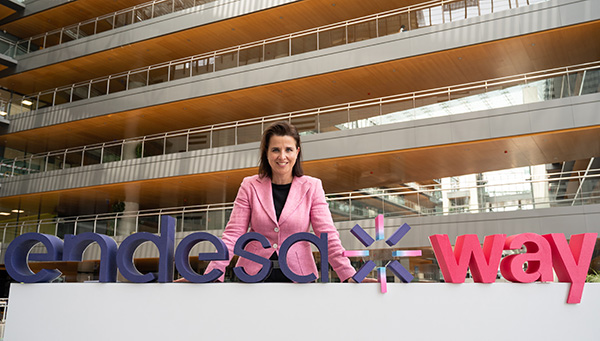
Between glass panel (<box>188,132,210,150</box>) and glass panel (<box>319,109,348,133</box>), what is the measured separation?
190 inches

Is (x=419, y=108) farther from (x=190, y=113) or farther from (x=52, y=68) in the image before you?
(x=52, y=68)

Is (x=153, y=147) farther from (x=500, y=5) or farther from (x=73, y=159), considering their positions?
(x=500, y=5)

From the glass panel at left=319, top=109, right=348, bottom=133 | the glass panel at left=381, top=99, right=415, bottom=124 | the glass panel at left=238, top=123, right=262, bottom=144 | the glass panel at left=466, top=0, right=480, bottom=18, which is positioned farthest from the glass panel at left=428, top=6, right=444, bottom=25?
the glass panel at left=238, top=123, right=262, bottom=144

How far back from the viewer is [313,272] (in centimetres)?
315

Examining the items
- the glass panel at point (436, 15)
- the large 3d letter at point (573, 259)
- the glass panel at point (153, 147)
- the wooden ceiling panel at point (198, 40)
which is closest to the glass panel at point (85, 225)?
the glass panel at point (153, 147)

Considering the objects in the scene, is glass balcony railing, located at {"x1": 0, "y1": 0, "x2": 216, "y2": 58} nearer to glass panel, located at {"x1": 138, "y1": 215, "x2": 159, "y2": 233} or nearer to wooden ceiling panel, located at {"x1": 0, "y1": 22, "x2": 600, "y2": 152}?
wooden ceiling panel, located at {"x1": 0, "y1": 22, "x2": 600, "y2": 152}

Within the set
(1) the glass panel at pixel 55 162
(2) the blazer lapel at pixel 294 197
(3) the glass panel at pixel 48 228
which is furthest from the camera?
(1) the glass panel at pixel 55 162

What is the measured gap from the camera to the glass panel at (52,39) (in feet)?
86.8

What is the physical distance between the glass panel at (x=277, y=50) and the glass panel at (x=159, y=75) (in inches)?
194

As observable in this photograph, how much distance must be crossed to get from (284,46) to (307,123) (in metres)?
3.98

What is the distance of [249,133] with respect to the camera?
18.4 metres

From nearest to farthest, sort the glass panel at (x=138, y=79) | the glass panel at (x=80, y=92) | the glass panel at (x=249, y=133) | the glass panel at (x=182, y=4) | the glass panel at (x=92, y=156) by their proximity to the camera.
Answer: the glass panel at (x=249, y=133)
the glass panel at (x=92, y=156)
the glass panel at (x=182, y=4)
the glass panel at (x=138, y=79)
the glass panel at (x=80, y=92)

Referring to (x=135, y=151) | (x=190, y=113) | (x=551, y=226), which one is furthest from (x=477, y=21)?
(x=135, y=151)

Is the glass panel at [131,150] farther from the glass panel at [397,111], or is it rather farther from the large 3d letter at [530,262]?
the large 3d letter at [530,262]
